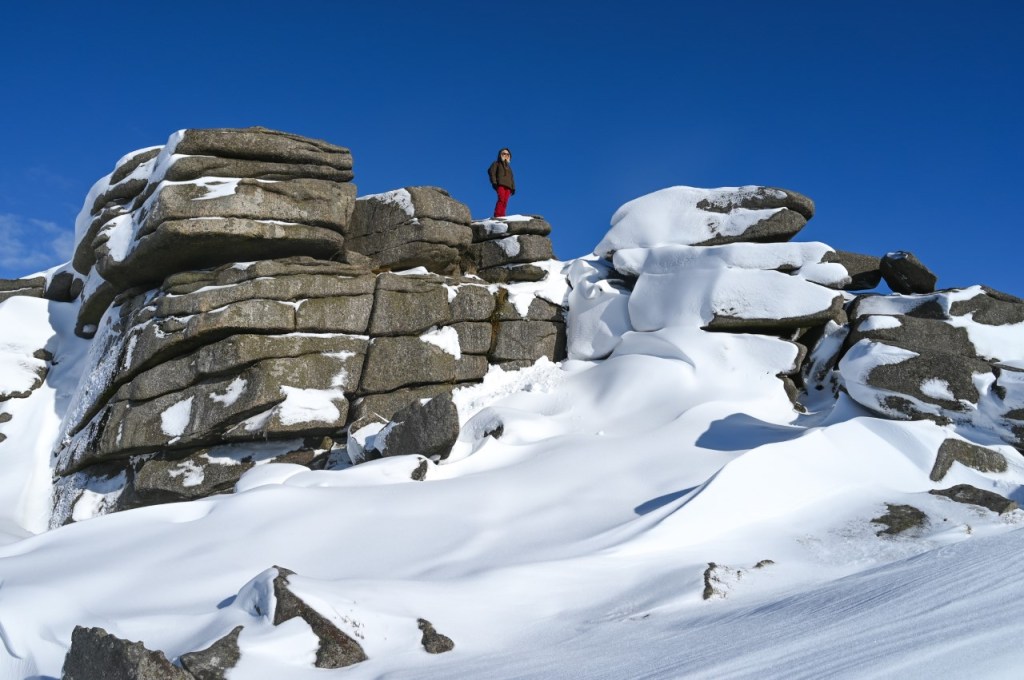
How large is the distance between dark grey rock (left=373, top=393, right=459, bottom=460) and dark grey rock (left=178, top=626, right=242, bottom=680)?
876 cm

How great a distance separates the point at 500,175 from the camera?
81.5ft

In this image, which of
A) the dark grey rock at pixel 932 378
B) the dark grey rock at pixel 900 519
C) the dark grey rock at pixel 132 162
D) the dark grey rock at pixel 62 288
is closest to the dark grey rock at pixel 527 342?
the dark grey rock at pixel 932 378

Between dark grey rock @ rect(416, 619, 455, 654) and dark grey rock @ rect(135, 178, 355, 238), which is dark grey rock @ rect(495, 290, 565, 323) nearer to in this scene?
dark grey rock @ rect(135, 178, 355, 238)

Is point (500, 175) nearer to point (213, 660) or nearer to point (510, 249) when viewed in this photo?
point (510, 249)

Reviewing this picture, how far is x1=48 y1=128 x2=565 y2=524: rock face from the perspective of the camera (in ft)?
58.5

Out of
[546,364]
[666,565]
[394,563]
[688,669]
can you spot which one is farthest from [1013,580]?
[546,364]

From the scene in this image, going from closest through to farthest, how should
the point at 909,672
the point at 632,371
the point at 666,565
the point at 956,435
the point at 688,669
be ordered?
the point at 909,672, the point at 688,669, the point at 666,565, the point at 956,435, the point at 632,371

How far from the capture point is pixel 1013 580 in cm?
495

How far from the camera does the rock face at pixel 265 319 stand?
17.8m

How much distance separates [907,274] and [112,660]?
20.3 m

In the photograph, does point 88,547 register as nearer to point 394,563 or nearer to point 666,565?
point 394,563

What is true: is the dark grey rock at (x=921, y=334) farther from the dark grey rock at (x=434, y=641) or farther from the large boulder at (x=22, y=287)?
the large boulder at (x=22, y=287)

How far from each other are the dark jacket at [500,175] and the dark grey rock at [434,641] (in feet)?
62.6

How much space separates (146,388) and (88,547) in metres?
8.04
